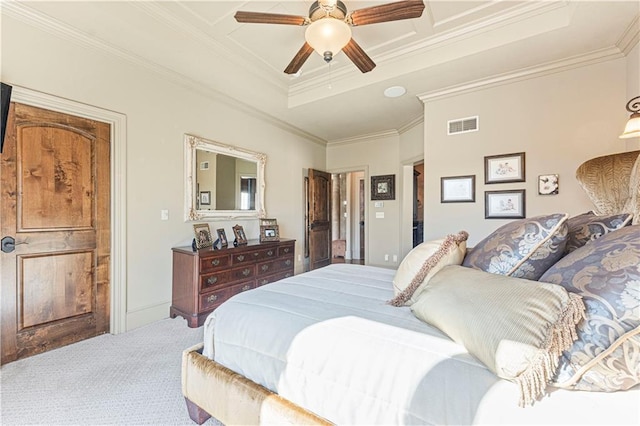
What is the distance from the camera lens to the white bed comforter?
0.72 m

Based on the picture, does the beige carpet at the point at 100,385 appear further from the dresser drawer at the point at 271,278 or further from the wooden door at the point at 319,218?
the wooden door at the point at 319,218

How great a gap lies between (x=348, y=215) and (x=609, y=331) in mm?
7086

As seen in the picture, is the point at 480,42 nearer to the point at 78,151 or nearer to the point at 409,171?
the point at 409,171

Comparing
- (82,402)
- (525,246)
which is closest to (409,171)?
(525,246)

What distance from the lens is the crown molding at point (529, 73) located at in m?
2.74

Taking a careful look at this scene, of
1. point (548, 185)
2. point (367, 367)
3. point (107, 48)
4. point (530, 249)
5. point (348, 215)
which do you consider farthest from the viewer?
point (348, 215)

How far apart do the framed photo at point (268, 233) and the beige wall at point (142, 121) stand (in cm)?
48

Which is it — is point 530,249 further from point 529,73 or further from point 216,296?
point 529,73

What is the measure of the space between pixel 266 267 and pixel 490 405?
3.21m

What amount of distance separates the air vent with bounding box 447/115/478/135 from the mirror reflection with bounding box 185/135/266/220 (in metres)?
2.75

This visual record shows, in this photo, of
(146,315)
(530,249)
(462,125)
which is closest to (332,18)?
(530,249)

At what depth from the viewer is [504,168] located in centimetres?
325

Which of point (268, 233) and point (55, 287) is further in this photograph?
point (268, 233)

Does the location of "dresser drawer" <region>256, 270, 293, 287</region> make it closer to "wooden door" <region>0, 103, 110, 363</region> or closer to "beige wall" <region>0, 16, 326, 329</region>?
"beige wall" <region>0, 16, 326, 329</region>
